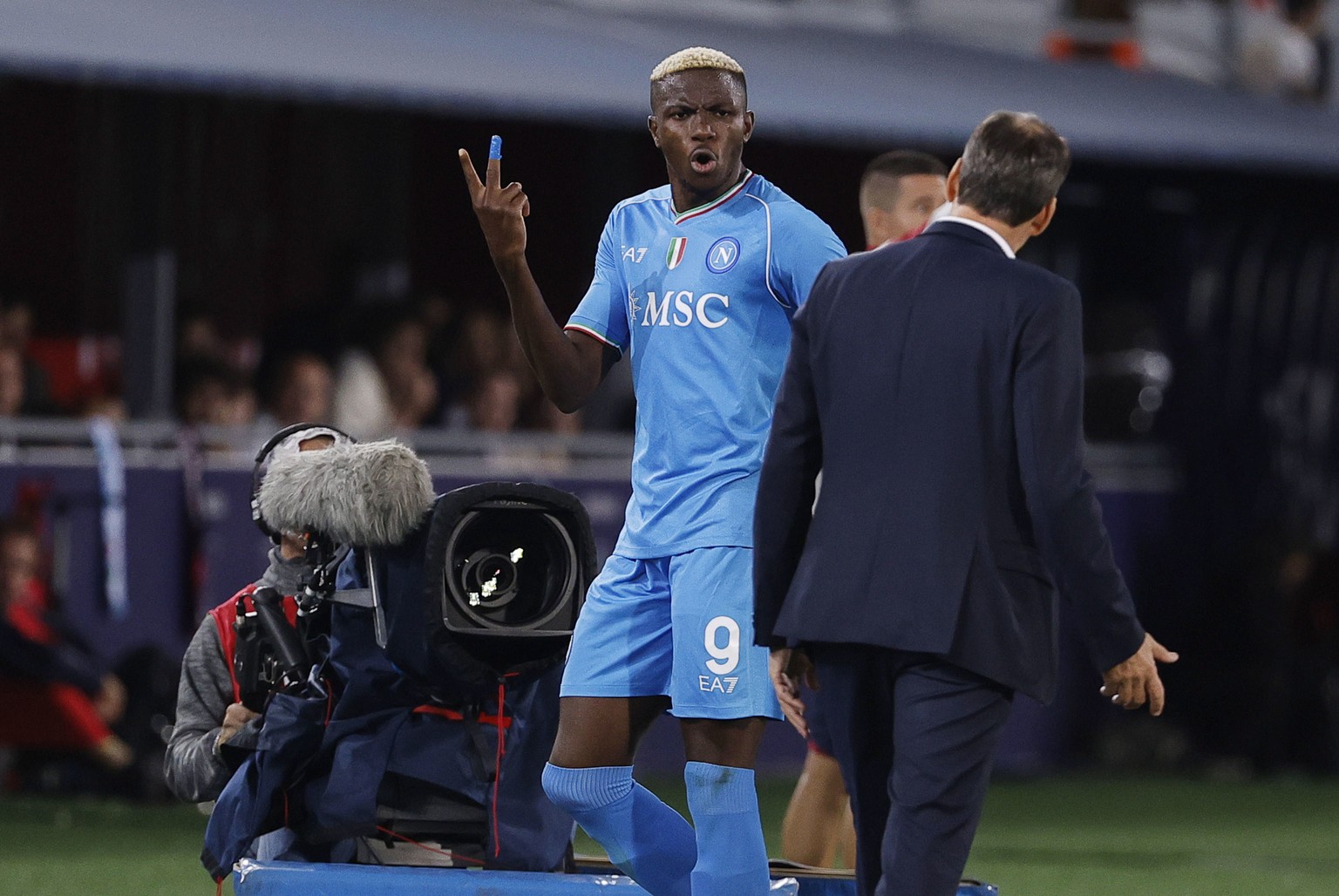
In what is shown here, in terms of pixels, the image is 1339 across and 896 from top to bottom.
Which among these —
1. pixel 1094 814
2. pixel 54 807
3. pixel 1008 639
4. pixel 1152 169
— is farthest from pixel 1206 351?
pixel 1008 639

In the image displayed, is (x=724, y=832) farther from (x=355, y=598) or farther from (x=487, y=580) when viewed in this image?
(x=355, y=598)

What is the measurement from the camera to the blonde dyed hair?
5.42 m

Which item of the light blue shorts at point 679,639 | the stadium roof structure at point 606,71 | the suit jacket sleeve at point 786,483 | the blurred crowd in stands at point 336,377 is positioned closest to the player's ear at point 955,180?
the suit jacket sleeve at point 786,483

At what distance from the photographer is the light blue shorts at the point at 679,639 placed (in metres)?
5.18


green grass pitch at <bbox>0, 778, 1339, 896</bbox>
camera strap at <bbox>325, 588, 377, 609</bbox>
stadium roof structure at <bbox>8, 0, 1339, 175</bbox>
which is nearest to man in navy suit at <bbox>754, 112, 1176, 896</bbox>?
camera strap at <bbox>325, 588, 377, 609</bbox>

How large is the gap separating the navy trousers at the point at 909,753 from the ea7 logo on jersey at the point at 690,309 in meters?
0.92

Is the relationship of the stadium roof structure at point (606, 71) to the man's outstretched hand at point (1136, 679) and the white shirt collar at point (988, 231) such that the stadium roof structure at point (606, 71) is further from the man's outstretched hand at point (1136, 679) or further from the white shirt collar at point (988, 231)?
the man's outstretched hand at point (1136, 679)

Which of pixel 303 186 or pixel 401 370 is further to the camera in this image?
pixel 303 186

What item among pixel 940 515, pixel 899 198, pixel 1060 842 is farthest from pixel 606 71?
pixel 940 515

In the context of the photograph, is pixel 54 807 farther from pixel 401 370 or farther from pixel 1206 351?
pixel 1206 351

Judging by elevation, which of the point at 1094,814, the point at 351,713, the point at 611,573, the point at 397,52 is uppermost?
the point at 397,52

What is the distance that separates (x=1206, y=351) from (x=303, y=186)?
5.51m

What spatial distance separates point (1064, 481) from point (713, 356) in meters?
1.08

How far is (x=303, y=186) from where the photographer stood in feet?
46.8
